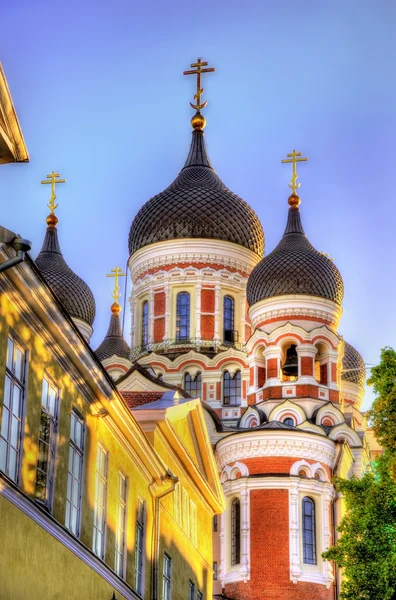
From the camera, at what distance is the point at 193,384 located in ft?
154

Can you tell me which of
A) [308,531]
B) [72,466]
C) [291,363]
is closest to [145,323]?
[291,363]

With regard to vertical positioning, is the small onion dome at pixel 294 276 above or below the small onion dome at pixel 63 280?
below

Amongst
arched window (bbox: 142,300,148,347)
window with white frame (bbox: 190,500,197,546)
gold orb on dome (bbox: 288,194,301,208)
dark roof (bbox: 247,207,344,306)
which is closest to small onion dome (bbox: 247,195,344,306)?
dark roof (bbox: 247,207,344,306)

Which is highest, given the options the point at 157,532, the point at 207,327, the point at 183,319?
the point at 183,319

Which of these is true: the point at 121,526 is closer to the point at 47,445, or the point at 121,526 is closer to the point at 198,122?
the point at 47,445

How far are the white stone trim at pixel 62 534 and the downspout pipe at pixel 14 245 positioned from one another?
247 centimetres

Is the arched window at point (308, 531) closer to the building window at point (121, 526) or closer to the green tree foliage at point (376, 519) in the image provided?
the green tree foliage at point (376, 519)

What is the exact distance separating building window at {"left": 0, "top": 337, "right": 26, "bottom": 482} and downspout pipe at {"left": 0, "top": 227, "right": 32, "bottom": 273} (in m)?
1.81

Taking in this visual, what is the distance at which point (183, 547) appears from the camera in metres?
24.6

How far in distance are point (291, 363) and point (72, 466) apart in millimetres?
28076

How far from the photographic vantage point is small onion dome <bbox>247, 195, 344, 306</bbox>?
44.1m

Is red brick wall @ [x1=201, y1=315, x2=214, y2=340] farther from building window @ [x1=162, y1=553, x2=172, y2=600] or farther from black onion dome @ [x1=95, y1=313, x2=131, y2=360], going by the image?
building window @ [x1=162, y1=553, x2=172, y2=600]

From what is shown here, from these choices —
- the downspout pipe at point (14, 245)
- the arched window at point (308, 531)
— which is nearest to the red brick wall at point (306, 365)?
the arched window at point (308, 531)

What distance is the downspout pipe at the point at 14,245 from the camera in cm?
1108
